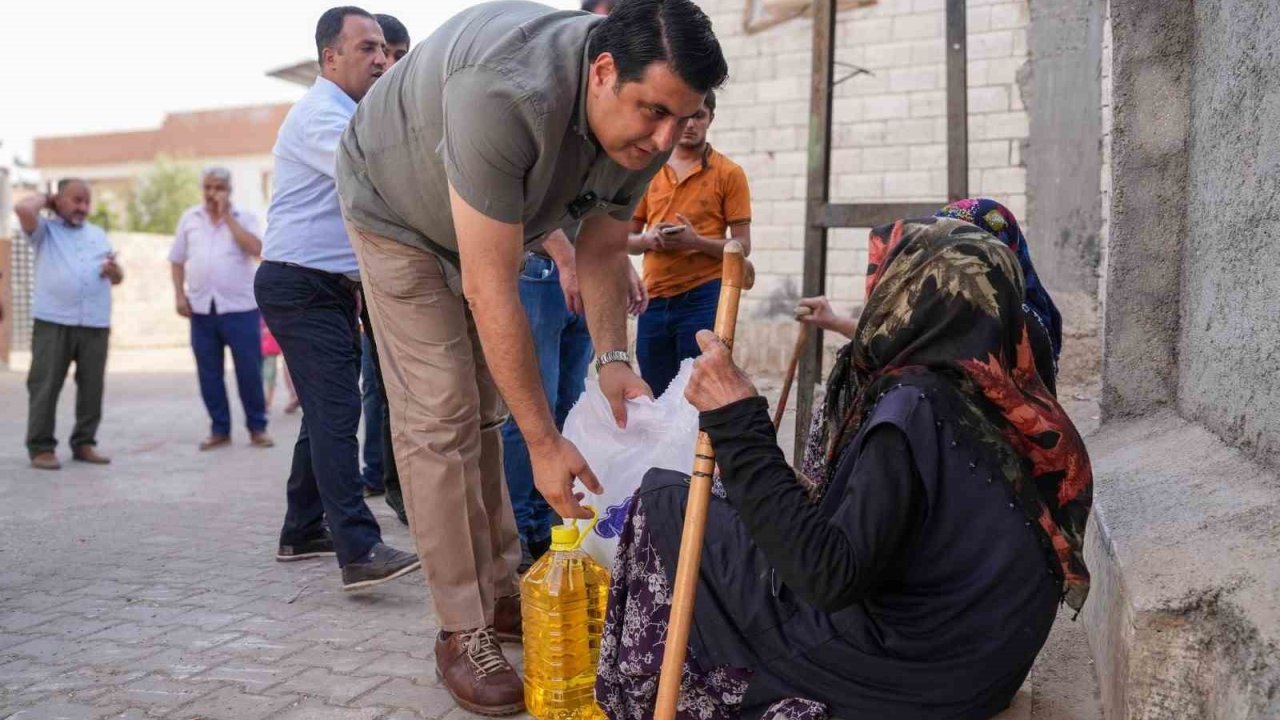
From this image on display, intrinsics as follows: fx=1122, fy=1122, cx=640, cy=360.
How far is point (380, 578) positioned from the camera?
379 centimetres

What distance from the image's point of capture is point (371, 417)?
219 inches

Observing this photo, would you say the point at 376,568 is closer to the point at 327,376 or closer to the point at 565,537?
the point at 327,376

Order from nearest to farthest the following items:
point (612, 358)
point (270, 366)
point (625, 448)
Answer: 1. point (625, 448)
2. point (612, 358)
3. point (270, 366)

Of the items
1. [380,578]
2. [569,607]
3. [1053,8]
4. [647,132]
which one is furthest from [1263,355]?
[1053,8]

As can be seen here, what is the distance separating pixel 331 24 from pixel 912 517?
3371 mm

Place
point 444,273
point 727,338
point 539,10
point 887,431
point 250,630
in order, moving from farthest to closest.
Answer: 1. point 250,630
2. point 444,273
3. point 539,10
4. point 727,338
5. point 887,431

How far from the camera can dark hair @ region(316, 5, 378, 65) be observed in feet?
14.6

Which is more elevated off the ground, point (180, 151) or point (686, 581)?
point (180, 151)

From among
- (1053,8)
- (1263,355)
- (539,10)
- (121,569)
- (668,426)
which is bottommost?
(121,569)

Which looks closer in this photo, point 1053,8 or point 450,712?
point 450,712

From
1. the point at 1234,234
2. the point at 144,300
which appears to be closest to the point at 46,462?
the point at 1234,234

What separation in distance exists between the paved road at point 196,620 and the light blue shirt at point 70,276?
1.39 m

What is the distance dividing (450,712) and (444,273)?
114 centimetres

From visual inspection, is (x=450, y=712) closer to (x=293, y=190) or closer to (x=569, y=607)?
(x=569, y=607)
